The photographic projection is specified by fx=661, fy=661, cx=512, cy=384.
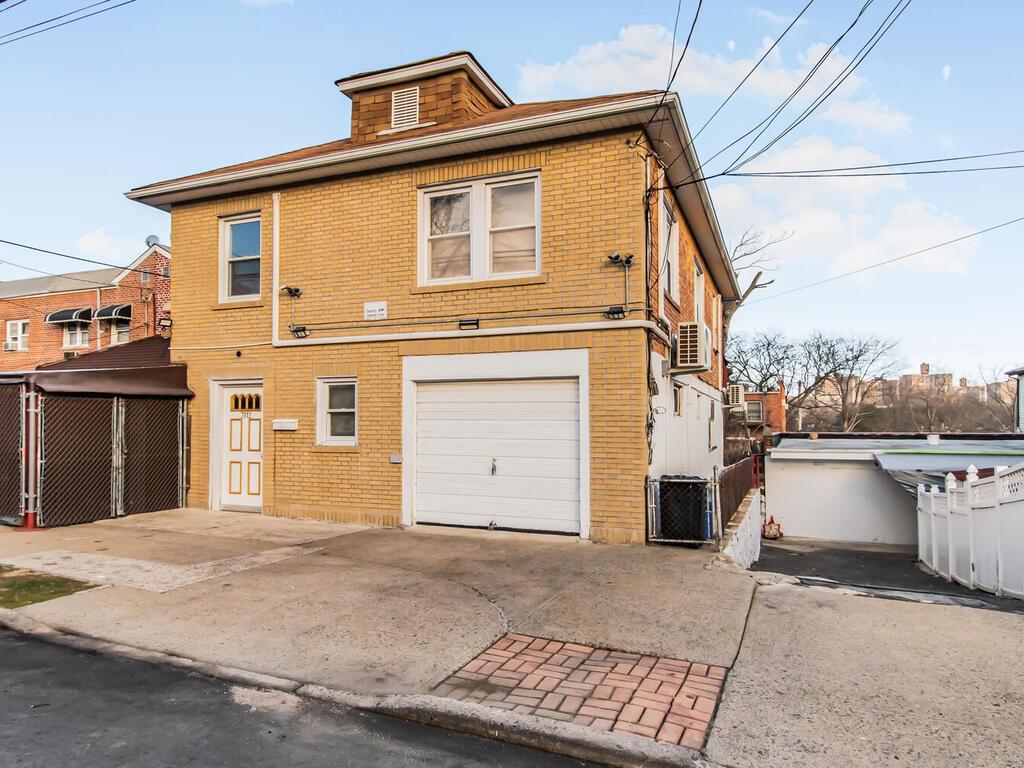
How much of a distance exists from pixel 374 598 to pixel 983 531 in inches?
326

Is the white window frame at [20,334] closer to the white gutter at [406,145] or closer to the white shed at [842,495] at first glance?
the white gutter at [406,145]

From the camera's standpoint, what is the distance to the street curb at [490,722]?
132 inches

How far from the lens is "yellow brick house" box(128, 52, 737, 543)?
28.6 feet

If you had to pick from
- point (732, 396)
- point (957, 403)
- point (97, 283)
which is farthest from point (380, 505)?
point (957, 403)

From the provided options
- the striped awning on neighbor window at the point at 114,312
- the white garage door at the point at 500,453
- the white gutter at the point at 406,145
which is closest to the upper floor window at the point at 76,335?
the striped awning on neighbor window at the point at 114,312

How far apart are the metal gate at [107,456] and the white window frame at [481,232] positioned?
5.24 meters

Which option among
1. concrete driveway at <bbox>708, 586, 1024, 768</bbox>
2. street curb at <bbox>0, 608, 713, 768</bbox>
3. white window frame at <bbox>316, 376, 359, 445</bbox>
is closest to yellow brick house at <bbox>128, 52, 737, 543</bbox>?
white window frame at <bbox>316, 376, 359, 445</bbox>

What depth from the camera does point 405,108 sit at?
11578mm

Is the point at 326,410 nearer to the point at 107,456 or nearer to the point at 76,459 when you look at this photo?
the point at 107,456

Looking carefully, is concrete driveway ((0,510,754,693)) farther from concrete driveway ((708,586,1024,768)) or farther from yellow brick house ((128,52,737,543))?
yellow brick house ((128,52,737,543))

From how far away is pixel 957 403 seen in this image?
212 feet

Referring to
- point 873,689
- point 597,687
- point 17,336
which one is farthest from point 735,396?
point 17,336

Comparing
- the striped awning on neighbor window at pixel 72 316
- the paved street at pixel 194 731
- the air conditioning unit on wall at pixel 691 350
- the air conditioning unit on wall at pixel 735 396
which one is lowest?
the paved street at pixel 194 731

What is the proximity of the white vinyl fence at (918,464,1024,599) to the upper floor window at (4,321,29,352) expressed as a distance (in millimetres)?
40955
